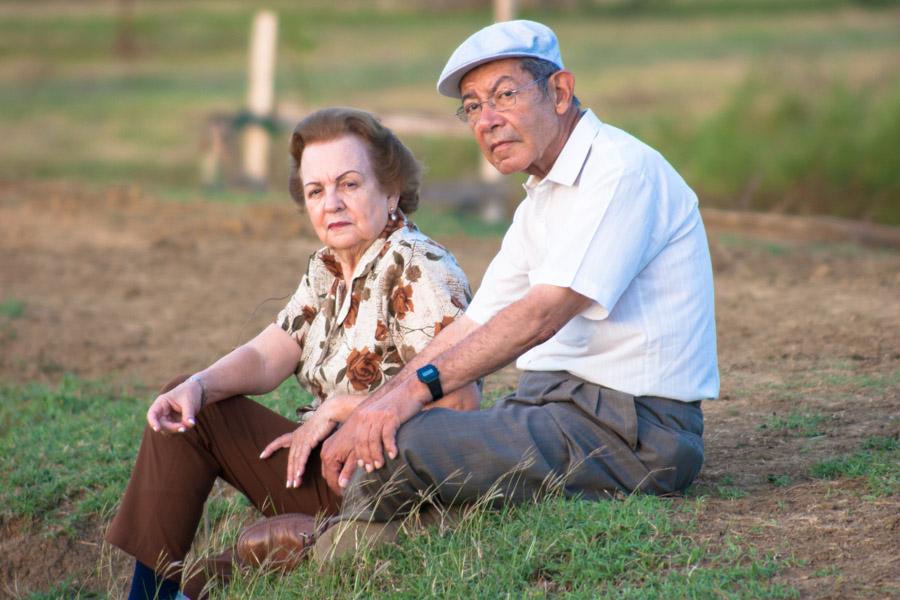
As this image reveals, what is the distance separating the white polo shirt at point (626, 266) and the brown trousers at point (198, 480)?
3.06 feet

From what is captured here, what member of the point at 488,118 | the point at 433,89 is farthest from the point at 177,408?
the point at 433,89

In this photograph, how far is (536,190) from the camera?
3.94 meters

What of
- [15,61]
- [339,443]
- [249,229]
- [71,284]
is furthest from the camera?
[15,61]

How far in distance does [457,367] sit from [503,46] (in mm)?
958

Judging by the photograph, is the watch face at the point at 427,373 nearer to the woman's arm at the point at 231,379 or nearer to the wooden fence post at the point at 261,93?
the woman's arm at the point at 231,379

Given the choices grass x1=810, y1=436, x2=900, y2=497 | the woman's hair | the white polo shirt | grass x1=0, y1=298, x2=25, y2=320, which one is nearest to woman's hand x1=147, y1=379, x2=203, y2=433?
the woman's hair

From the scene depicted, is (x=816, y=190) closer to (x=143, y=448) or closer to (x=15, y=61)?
(x=143, y=448)

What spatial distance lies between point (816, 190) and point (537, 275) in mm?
8806

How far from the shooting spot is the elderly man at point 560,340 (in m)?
3.64

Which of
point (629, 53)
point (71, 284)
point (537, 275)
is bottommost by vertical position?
point (71, 284)

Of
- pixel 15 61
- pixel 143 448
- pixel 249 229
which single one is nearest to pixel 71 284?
pixel 249 229

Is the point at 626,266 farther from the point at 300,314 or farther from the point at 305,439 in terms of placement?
the point at 300,314

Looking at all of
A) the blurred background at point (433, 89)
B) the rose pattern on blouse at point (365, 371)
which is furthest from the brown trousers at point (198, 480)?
the blurred background at point (433, 89)

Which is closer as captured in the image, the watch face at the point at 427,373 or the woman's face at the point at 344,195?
the watch face at the point at 427,373
